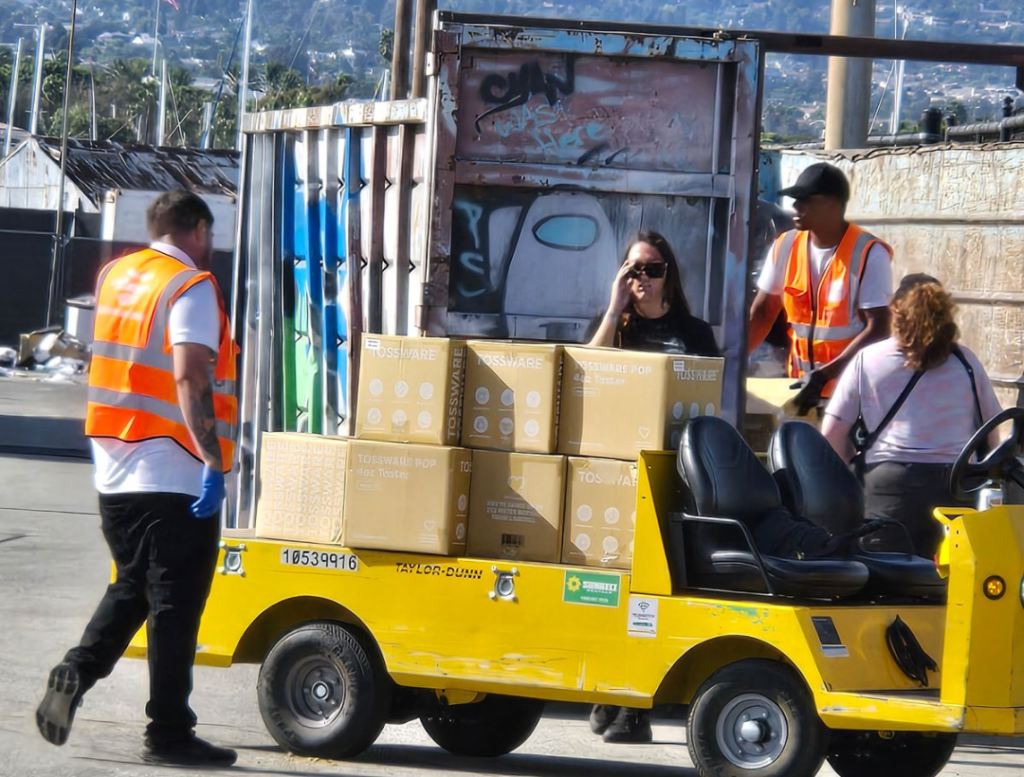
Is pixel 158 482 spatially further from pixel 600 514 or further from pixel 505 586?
pixel 600 514

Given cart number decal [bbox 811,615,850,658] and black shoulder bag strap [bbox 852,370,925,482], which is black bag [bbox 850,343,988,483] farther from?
cart number decal [bbox 811,615,850,658]

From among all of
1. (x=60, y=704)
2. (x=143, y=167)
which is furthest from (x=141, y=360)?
(x=143, y=167)

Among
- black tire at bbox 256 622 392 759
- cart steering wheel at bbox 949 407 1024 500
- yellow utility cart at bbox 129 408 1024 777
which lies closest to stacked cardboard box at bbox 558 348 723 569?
yellow utility cart at bbox 129 408 1024 777

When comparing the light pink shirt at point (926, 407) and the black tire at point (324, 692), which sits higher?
the light pink shirt at point (926, 407)

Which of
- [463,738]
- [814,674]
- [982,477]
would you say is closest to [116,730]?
[463,738]

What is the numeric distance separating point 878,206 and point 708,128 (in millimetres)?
4128

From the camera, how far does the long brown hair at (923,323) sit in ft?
19.3

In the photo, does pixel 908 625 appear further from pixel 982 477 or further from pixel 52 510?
pixel 52 510

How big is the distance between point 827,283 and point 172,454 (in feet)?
10.4

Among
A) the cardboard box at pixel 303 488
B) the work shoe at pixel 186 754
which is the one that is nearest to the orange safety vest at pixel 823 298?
the cardboard box at pixel 303 488

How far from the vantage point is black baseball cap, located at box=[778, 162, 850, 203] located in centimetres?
681

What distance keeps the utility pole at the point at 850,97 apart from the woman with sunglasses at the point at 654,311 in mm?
10700

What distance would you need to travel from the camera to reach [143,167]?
154ft

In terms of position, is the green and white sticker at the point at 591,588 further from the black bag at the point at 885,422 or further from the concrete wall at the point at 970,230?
the concrete wall at the point at 970,230
